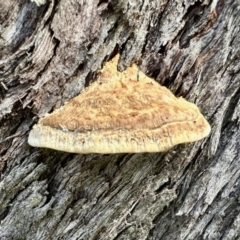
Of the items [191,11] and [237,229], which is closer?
[191,11]

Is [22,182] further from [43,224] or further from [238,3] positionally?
[238,3]

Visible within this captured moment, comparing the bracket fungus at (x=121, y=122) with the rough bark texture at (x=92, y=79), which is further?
the rough bark texture at (x=92, y=79)

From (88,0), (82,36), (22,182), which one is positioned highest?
(88,0)

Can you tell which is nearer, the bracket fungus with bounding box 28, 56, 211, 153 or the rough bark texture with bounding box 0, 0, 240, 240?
the bracket fungus with bounding box 28, 56, 211, 153

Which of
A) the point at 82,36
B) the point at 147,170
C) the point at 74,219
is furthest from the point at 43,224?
the point at 82,36
